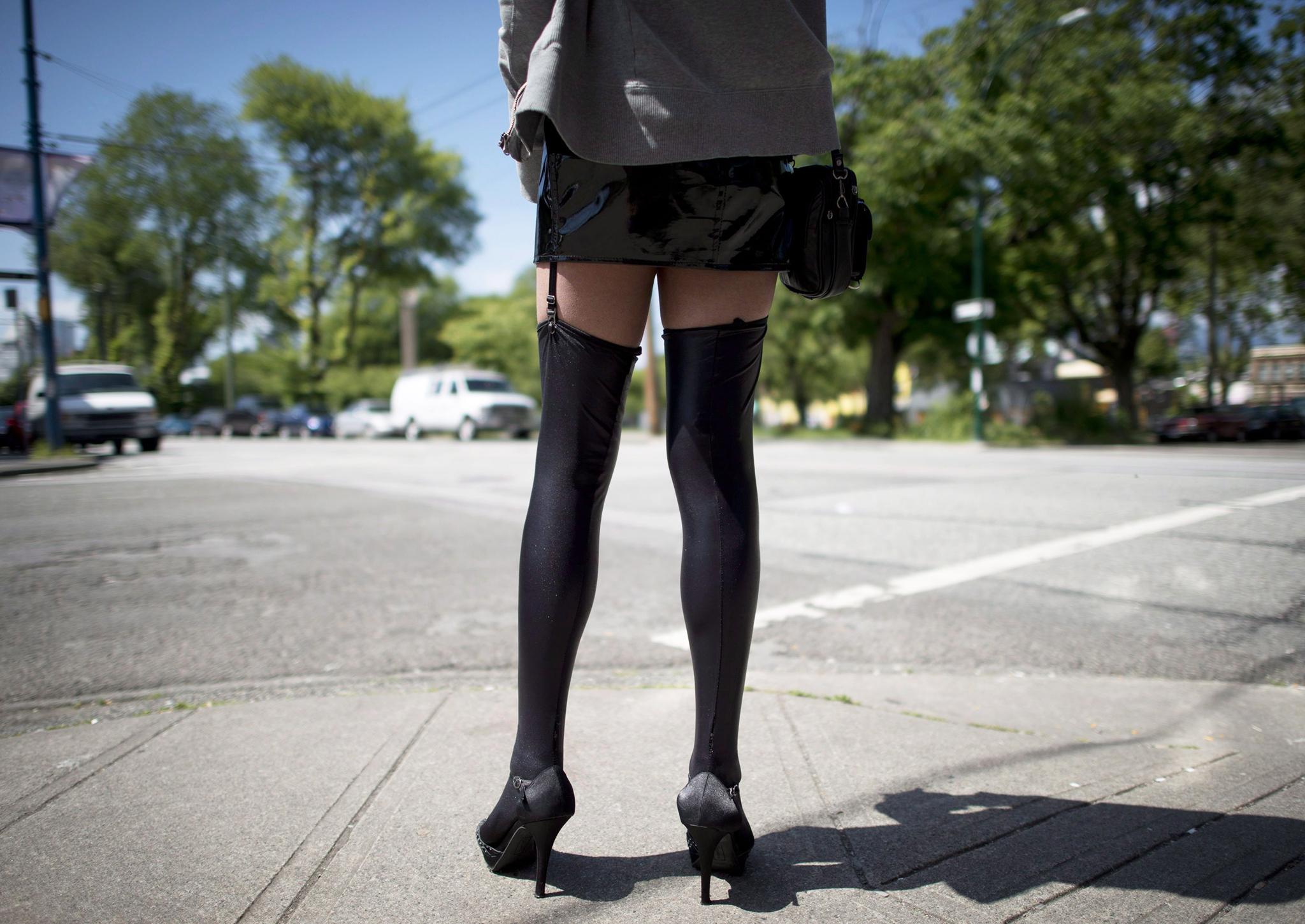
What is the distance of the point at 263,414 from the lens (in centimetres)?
3828

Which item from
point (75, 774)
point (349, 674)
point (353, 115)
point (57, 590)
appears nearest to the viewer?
point (75, 774)

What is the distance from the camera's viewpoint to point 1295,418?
26.3 metres

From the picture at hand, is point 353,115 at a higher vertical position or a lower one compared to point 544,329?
higher

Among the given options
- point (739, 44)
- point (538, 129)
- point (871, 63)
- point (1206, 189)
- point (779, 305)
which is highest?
point (871, 63)

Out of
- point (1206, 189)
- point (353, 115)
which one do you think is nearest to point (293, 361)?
point (353, 115)

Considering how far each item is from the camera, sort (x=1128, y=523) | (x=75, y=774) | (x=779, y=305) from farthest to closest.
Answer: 1. (x=779, y=305)
2. (x=1128, y=523)
3. (x=75, y=774)

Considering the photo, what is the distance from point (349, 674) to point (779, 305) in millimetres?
24776

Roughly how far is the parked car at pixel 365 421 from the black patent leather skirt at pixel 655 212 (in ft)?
102

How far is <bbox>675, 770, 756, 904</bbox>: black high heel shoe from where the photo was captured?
1294mm

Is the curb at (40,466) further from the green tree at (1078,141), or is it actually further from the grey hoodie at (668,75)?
the green tree at (1078,141)

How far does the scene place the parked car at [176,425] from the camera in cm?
4491

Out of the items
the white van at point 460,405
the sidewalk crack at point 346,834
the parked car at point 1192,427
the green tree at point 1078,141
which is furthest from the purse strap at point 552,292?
the parked car at point 1192,427

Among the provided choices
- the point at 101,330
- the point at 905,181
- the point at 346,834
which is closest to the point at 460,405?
the point at 905,181

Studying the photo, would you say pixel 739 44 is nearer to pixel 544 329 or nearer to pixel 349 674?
pixel 544 329
